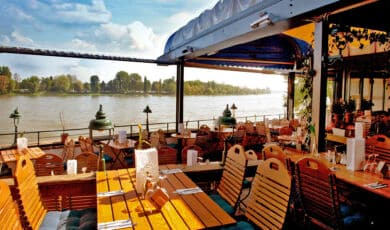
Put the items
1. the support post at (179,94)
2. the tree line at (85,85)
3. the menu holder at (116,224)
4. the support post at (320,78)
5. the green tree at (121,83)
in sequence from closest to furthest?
1. the menu holder at (116,224)
2. the support post at (320,78)
3. the support post at (179,94)
4. the tree line at (85,85)
5. the green tree at (121,83)

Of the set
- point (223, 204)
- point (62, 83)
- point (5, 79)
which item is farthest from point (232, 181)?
point (62, 83)

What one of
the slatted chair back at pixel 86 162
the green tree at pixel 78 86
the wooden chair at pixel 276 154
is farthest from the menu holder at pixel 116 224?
the green tree at pixel 78 86

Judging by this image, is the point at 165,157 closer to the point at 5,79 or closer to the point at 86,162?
the point at 86,162

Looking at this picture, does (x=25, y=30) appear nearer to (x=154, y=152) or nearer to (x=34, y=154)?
(x=34, y=154)

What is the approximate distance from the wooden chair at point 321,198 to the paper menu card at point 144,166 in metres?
1.27

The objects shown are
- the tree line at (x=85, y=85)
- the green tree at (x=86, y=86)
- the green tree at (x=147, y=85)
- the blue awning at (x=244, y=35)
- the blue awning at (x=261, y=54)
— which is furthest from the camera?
the green tree at (x=147, y=85)

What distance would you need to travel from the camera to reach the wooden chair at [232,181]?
2645mm

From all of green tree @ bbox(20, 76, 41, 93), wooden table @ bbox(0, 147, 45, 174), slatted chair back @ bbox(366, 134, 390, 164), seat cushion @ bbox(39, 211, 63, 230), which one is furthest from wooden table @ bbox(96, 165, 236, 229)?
green tree @ bbox(20, 76, 41, 93)

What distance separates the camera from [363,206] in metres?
2.79

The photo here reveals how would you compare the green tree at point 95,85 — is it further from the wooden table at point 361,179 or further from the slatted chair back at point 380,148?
the wooden table at point 361,179

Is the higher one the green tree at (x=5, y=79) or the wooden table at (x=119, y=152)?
the green tree at (x=5, y=79)

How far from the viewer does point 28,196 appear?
2213 mm

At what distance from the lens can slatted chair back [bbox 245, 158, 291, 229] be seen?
2082mm

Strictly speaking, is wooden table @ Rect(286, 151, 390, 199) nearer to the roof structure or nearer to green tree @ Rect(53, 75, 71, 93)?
the roof structure
